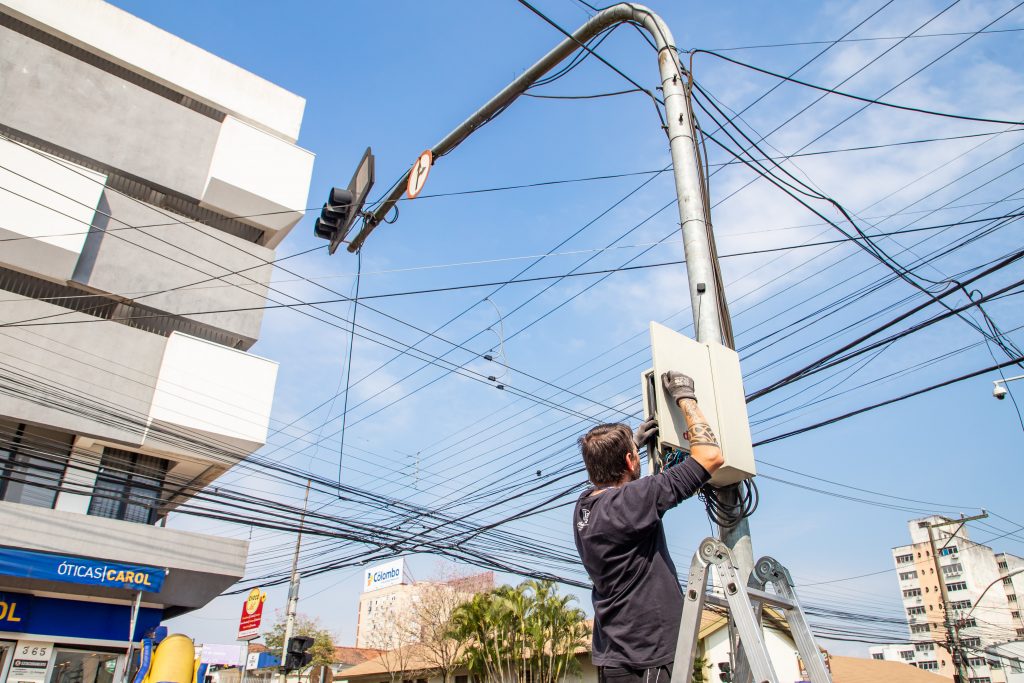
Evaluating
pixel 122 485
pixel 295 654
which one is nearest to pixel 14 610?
pixel 122 485

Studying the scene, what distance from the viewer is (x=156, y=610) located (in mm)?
14969

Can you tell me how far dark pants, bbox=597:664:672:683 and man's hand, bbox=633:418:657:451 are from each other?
94 cm

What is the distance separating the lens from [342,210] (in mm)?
6965

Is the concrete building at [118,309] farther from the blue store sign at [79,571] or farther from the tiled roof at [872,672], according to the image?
the tiled roof at [872,672]

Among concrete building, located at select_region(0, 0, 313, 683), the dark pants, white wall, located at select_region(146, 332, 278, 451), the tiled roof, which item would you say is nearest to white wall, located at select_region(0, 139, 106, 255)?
concrete building, located at select_region(0, 0, 313, 683)

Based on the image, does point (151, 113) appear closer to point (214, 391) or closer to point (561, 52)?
point (214, 391)

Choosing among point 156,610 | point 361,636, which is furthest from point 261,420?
point 361,636

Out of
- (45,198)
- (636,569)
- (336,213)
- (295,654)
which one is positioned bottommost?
(636,569)

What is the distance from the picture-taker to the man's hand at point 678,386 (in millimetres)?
2951

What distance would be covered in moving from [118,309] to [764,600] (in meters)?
16.6

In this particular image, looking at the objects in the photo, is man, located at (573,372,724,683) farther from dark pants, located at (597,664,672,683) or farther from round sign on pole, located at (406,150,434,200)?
round sign on pole, located at (406,150,434,200)

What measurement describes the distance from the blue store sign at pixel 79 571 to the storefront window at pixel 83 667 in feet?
6.69

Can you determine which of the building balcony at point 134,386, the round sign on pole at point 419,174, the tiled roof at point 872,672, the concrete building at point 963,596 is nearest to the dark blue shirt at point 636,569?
the round sign on pole at point 419,174

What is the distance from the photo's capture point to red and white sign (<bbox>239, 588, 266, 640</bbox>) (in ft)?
73.8
